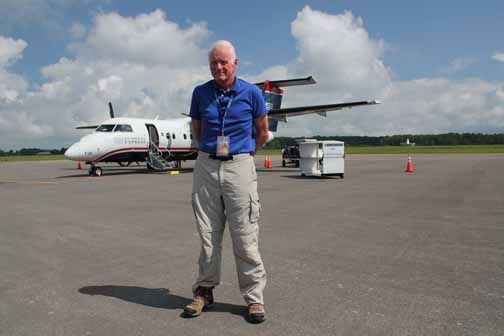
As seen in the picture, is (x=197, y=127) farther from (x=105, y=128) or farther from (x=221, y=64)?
(x=105, y=128)

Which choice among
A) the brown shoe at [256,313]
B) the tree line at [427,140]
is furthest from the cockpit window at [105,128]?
the tree line at [427,140]

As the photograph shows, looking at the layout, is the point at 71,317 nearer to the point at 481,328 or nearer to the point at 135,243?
the point at 135,243

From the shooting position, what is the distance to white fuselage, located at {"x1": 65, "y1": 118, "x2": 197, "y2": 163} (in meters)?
17.5

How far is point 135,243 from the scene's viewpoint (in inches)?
221

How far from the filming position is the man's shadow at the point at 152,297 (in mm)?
3389

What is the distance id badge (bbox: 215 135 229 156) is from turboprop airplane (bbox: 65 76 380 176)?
45.4ft

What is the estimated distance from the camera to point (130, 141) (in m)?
19.2

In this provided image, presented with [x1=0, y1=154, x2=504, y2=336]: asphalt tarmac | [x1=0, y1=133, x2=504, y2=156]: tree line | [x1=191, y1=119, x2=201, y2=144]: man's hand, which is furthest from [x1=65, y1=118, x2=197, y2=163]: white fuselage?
[x1=0, y1=133, x2=504, y2=156]: tree line

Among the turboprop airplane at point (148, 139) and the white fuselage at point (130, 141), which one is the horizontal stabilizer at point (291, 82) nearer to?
the turboprop airplane at point (148, 139)

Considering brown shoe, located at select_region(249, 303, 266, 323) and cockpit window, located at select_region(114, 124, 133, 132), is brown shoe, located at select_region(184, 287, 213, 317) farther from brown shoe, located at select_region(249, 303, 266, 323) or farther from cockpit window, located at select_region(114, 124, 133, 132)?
cockpit window, located at select_region(114, 124, 133, 132)

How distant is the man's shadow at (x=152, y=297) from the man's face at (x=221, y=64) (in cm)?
187

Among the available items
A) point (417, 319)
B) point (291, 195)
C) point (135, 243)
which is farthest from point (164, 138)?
point (417, 319)

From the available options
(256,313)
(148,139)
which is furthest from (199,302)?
(148,139)

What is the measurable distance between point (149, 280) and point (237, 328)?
4.63ft
